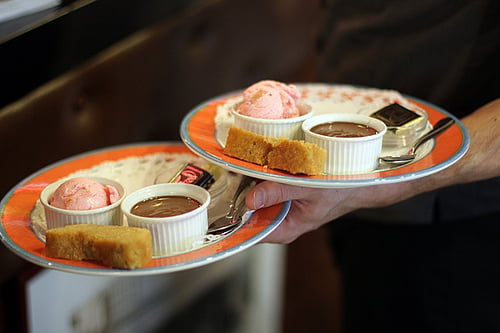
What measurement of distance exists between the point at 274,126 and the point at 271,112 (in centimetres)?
3

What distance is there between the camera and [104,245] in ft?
2.92

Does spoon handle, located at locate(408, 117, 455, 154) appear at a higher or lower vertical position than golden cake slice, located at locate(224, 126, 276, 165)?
lower

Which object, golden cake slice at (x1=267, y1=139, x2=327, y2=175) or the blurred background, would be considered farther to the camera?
the blurred background

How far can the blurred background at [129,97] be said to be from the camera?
4.18 feet

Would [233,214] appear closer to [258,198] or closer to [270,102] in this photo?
[258,198]

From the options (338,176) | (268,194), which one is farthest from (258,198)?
(338,176)

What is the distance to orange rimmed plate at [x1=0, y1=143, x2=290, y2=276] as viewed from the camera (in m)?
0.89

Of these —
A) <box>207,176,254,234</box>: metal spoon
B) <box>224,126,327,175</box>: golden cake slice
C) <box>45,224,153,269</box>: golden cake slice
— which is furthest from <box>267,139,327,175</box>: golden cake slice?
<box>45,224,153,269</box>: golden cake slice

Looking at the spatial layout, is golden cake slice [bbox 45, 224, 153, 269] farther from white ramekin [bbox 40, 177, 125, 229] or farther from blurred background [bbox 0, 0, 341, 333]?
blurred background [bbox 0, 0, 341, 333]

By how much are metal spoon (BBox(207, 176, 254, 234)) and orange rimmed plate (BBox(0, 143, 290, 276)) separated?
22mm

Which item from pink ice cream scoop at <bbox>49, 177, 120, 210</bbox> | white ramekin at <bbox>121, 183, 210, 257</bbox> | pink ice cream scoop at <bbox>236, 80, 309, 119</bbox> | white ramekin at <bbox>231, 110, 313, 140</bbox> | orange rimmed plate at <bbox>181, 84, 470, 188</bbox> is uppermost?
pink ice cream scoop at <bbox>236, 80, 309, 119</bbox>

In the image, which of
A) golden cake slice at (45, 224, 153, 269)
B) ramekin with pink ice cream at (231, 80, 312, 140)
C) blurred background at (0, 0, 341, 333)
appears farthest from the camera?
blurred background at (0, 0, 341, 333)

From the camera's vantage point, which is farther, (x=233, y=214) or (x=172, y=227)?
(x=233, y=214)

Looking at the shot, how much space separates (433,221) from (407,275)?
0.94 feet
